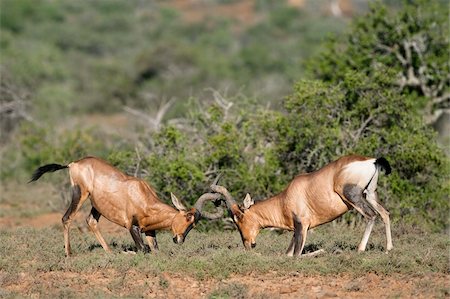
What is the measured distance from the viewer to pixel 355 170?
35.9ft

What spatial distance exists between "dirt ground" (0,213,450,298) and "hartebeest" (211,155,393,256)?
3.30 feet

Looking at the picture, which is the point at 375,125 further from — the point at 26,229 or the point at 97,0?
the point at 97,0

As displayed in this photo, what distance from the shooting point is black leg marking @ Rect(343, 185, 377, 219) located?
10.9 m

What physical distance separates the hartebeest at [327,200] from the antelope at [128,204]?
3.32 feet

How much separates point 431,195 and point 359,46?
6.20m

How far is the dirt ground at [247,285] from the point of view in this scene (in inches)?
380

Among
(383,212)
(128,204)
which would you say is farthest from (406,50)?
(128,204)

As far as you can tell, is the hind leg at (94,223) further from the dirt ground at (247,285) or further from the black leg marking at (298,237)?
the black leg marking at (298,237)

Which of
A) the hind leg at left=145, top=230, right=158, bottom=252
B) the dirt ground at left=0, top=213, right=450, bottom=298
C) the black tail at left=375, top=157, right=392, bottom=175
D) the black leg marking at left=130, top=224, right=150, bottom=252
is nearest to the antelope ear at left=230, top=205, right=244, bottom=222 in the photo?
the hind leg at left=145, top=230, right=158, bottom=252

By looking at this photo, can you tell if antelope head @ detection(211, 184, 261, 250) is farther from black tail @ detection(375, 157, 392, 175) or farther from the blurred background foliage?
the blurred background foliage

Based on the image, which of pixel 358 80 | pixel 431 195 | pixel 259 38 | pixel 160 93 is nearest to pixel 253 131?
pixel 358 80

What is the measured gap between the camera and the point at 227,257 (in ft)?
35.4

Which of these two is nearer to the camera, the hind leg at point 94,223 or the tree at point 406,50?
the hind leg at point 94,223

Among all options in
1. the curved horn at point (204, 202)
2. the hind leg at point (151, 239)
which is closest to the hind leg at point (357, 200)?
the curved horn at point (204, 202)
